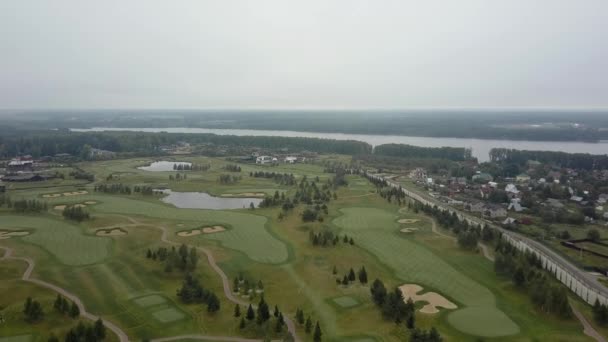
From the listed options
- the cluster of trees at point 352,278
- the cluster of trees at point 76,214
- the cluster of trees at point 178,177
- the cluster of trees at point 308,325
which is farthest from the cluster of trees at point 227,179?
the cluster of trees at point 308,325

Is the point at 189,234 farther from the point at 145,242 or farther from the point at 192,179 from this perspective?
the point at 192,179

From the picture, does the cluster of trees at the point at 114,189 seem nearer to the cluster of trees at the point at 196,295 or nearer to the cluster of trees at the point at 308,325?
the cluster of trees at the point at 196,295

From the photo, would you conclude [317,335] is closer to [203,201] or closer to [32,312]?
[32,312]

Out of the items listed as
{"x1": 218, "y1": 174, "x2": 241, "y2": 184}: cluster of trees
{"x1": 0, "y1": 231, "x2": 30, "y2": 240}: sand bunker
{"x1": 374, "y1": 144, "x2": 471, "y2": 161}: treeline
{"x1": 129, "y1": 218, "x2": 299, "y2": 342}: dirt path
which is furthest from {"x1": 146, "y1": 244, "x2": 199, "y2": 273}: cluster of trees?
{"x1": 374, "y1": 144, "x2": 471, "y2": 161}: treeline

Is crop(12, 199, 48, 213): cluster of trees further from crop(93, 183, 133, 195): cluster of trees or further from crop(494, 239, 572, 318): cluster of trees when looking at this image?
crop(494, 239, 572, 318): cluster of trees

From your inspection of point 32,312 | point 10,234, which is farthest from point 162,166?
point 32,312

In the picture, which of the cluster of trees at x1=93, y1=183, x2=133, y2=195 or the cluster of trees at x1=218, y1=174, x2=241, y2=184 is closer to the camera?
Answer: the cluster of trees at x1=93, y1=183, x2=133, y2=195
